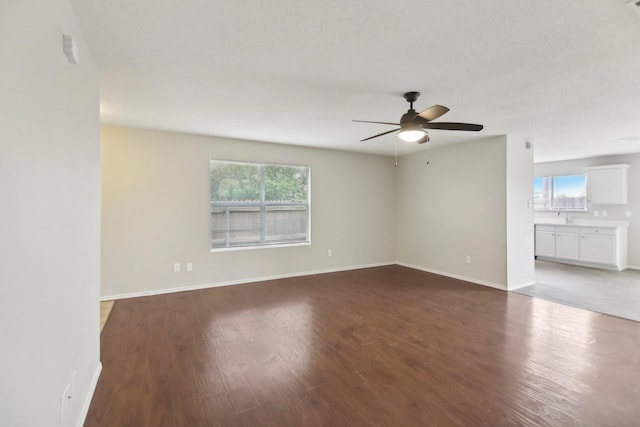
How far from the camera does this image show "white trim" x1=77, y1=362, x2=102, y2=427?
181cm

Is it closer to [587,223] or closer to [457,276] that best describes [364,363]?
[457,276]

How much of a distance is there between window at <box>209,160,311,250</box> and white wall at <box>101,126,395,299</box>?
15 centimetres

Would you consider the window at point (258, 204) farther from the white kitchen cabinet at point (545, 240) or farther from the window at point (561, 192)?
the window at point (561, 192)

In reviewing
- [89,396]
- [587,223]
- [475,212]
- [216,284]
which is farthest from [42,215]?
[587,223]

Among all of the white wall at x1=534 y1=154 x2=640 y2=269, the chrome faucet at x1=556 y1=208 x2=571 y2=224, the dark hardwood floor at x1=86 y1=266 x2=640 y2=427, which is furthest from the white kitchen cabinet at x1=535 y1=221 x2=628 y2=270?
the dark hardwood floor at x1=86 y1=266 x2=640 y2=427

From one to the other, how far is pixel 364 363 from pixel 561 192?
Answer: 285 inches

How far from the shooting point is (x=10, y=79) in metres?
1.00

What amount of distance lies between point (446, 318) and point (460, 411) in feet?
5.57

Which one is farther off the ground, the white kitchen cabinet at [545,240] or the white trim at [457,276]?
the white kitchen cabinet at [545,240]

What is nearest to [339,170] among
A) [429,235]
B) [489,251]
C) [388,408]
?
[429,235]

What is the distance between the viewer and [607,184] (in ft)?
20.5

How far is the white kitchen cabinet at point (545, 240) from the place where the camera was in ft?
21.8

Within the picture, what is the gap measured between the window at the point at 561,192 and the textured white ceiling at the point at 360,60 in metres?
3.38

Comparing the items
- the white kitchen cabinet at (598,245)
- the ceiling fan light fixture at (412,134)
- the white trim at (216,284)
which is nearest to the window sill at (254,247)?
the white trim at (216,284)
